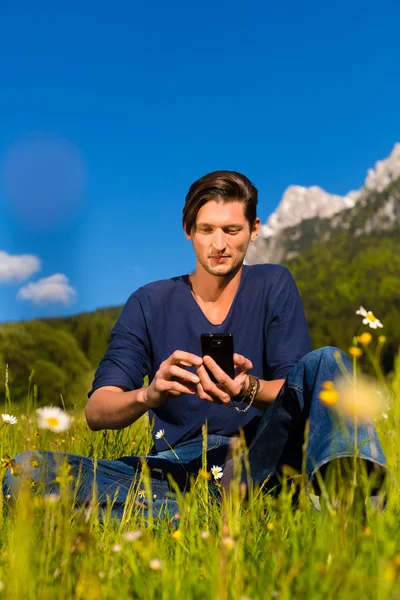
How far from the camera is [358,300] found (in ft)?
230

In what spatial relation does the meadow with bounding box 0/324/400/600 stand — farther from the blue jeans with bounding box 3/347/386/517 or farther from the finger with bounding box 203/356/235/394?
the finger with bounding box 203/356/235/394

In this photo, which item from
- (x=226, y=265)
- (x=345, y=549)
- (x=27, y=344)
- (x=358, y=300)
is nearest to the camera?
(x=345, y=549)

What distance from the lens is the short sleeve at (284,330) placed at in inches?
138

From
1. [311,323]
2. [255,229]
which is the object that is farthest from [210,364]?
[311,323]

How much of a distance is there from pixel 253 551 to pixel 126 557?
0.43 metres

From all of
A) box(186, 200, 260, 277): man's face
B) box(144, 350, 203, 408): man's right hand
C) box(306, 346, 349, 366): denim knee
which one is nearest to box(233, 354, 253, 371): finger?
box(144, 350, 203, 408): man's right hand

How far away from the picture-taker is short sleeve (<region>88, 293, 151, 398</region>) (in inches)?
137

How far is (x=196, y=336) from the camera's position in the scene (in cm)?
376

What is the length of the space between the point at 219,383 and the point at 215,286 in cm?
115

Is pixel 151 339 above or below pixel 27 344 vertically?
below

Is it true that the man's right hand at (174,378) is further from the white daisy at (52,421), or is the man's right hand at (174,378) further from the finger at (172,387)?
the white daisy at (52,421)

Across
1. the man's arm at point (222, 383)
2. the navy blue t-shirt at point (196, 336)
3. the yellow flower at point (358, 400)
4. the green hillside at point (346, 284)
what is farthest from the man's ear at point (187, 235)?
the green hillside at point (346, 284)

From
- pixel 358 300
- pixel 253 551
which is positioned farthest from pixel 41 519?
pixel 358 300

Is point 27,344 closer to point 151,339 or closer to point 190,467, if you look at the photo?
point 151,339
